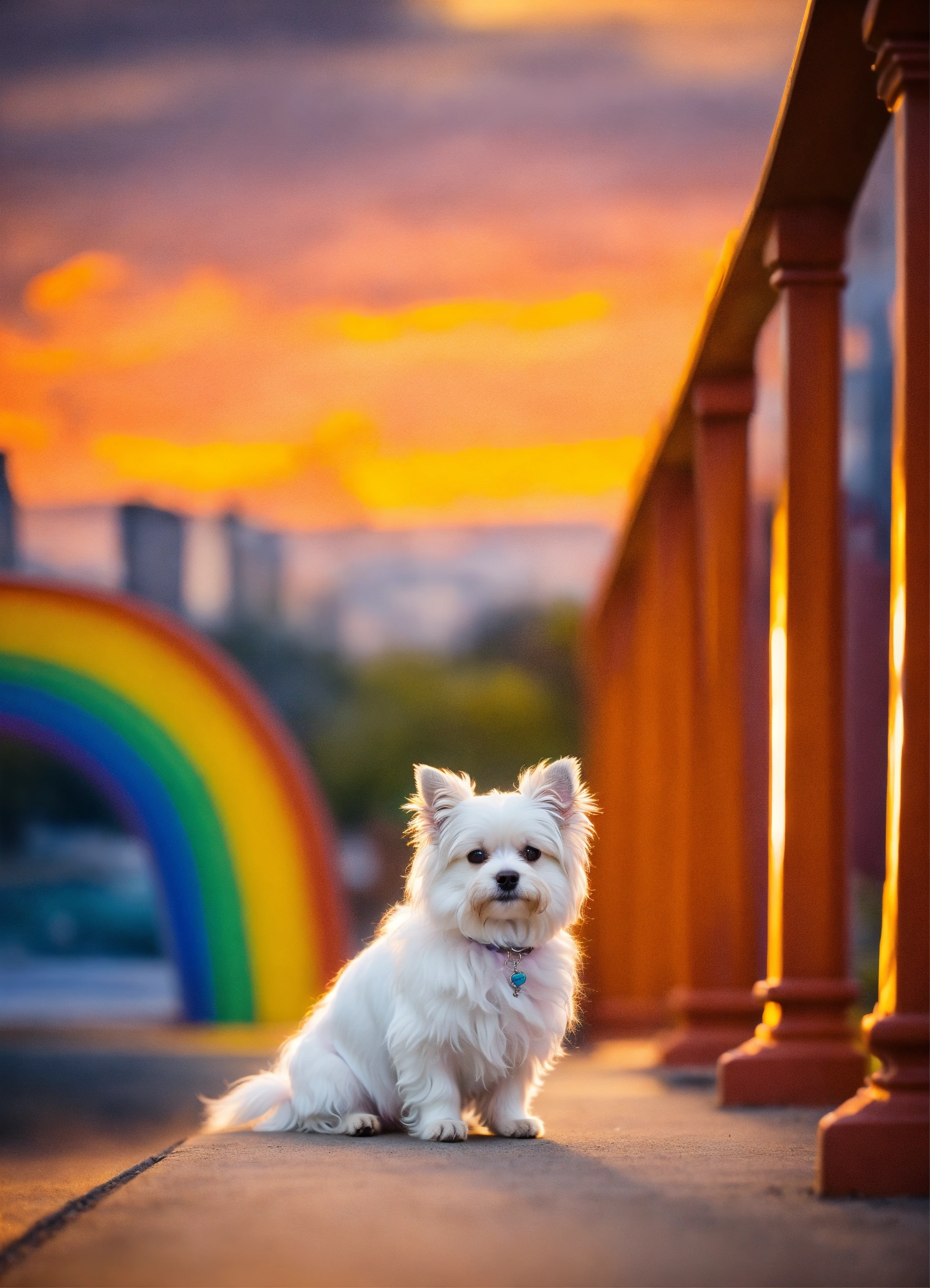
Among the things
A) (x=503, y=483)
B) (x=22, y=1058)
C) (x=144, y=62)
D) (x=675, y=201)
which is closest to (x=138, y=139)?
(x=144, y=62)

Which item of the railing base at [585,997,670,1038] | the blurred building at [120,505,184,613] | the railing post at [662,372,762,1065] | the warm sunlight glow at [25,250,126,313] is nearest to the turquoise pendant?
the railing post at [662,372,762,1065]

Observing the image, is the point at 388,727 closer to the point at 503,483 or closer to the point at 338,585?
the point at 338,585

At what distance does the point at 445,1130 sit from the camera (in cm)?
403

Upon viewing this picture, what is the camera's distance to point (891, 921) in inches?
133

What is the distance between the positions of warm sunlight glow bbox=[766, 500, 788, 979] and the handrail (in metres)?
1.00

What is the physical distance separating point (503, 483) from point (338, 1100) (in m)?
37.5

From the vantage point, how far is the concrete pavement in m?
2.63

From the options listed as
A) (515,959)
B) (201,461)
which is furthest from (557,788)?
(201,461)

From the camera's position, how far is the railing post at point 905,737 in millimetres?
3188

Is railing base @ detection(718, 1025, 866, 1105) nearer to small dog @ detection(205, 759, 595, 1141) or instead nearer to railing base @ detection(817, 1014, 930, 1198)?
small dog @ detection(205, 759, 595, 1141)

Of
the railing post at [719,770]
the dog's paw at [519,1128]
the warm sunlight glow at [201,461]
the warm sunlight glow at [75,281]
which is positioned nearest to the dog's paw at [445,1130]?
the dog's paw at [519,1128]

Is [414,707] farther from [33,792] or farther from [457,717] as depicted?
[33,792]

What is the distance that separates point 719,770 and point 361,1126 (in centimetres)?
318

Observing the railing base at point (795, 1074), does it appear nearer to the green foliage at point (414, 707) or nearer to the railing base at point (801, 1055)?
the railing base at point (801, 1055)
